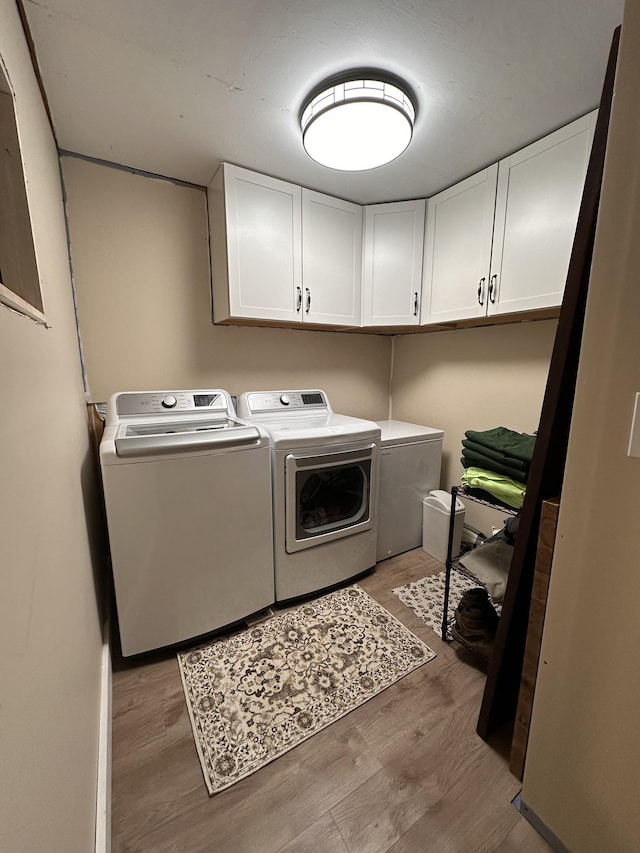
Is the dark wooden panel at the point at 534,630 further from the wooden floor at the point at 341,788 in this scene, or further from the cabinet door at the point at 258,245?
the cabinet door at the point at 258,245

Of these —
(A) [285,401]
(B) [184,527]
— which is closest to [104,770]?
(B) [184,527]

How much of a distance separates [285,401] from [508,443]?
1368mm

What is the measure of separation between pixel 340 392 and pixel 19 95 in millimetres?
2189

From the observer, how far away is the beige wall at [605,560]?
2.29 feet

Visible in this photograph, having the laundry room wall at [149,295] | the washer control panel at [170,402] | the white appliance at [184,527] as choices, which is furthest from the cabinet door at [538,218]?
the washer control panel at [170,402]

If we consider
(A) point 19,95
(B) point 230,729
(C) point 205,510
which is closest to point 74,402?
(C) point 205,510

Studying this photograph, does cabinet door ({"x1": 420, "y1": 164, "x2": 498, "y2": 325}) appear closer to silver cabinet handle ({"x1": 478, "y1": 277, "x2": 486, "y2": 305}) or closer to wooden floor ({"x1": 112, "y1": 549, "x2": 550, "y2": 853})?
silver cabinet handle ({"x1": 478, "y1": 277, "x2": 486, "y2": 305})

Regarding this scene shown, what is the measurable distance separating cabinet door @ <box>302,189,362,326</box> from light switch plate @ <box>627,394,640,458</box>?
1.75 m

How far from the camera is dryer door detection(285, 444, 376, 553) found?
1.74 meters

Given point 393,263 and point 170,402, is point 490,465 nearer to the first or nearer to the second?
point 393,263

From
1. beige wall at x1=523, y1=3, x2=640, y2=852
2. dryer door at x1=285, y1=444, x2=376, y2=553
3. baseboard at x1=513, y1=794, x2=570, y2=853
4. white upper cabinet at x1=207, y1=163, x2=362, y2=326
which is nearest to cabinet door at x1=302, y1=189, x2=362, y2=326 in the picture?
white upper cabinet at x1=207, y1=163, x2=362, y2=326

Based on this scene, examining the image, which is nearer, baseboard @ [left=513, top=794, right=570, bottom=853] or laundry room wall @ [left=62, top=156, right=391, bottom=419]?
baseboard @ [left=513, top=794, right=570, bottom=853]

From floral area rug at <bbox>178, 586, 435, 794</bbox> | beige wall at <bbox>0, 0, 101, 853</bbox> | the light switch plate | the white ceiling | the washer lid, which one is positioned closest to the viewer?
beige wall at <bbox>0, 0, 101, 853</bbox>

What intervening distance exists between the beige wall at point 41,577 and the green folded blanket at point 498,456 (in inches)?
59.3
